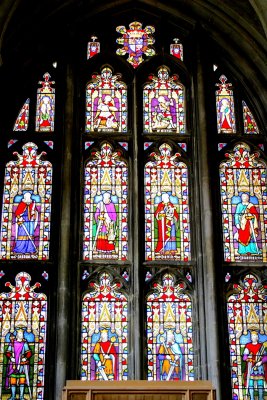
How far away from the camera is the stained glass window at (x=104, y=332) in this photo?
517 inches

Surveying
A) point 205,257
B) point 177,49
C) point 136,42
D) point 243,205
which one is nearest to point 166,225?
point 205,257

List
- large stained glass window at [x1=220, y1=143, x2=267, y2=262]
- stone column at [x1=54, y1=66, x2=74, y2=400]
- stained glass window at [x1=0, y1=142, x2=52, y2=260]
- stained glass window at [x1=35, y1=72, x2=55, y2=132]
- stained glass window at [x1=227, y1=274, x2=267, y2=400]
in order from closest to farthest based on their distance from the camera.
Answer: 1. stone column at [x1=54, y1=66, x2=74, y2=400]
2. stained glass window at [x1=227, y1=274, x2=267, y2=400]
3. stained glass window at [x1=0, y1=142, x2=52, y2=260]
4. large stained glass window at [x1=220, y1=143, x2=267, y2=262]
5. stained glass window at [x1=35, y1=72, x2=55, y2=132]

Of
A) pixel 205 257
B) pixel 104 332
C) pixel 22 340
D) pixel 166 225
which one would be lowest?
pixel 22 340

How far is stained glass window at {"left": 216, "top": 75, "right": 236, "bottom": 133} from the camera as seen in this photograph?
49.3 feet

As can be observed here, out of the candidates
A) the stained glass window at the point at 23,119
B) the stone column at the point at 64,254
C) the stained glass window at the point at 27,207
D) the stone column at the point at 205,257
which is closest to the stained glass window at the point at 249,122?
the stone column at the point at 205,257

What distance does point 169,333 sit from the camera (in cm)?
1340

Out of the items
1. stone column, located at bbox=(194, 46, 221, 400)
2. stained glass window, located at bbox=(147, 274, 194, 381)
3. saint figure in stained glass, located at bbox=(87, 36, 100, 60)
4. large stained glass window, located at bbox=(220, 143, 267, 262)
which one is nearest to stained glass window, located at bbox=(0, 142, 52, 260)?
stained glass window, located at bbox=(147, 274, 194, 381)

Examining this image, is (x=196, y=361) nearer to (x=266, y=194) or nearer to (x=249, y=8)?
(x=266, y=194)

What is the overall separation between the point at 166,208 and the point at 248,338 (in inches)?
91.7

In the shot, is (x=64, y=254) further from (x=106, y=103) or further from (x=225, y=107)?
(x=225, y=107)

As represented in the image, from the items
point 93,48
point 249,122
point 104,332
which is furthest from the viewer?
point 93,48

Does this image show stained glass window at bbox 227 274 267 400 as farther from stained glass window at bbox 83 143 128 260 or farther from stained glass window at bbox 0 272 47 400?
stained glass window at bbox 0 272 47 400

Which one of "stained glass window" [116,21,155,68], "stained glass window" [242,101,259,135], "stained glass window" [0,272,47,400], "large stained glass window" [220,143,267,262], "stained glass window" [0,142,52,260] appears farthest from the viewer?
"stained glass window" [116,21,155,68]

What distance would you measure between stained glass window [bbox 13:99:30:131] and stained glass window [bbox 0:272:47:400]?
2516 millimetres
